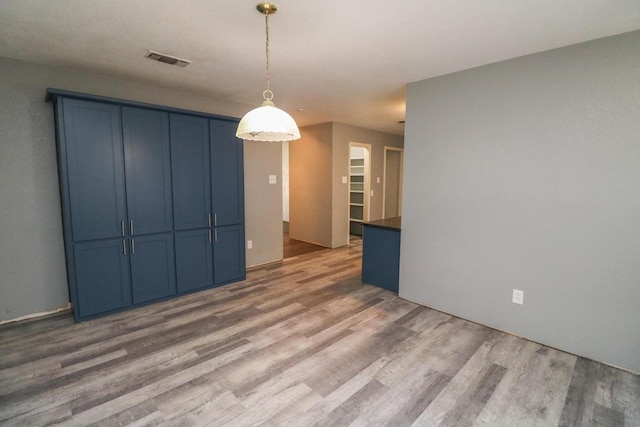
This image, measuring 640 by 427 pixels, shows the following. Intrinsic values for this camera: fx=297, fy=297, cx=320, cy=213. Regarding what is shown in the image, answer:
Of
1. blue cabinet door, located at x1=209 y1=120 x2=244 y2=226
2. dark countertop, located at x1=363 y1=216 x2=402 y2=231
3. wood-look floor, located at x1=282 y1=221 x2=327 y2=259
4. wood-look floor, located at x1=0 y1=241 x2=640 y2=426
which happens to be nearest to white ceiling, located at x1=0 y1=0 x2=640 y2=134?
blue cabinet door, located at x1=209 y1=120 x2=244 y2=226

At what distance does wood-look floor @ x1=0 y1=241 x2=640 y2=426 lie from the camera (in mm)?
1815

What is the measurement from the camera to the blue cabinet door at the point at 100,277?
9.42ft

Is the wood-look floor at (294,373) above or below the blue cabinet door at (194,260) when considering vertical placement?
below

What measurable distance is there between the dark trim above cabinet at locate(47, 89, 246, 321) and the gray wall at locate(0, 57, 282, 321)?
213mm

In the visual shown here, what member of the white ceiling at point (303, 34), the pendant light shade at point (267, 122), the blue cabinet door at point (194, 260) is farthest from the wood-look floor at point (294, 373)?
the white ceiling at point (303, 34)

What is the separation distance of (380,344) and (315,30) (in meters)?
2.57

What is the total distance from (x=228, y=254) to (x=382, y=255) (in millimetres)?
2033

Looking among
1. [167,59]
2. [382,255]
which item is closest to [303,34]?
[167,59]

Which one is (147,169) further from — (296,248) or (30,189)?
(296,248)

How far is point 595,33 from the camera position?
84.1 inches

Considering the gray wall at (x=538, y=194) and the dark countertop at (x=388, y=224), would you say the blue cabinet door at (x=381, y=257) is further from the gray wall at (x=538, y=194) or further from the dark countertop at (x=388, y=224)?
the gray wall at (x=538, y=194)

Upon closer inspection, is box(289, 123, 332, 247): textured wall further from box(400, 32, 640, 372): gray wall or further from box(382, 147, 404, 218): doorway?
box(400, 32, 640, 372): gray wall

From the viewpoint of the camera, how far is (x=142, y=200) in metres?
3.19

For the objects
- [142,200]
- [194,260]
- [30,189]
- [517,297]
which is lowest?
[517,297]
